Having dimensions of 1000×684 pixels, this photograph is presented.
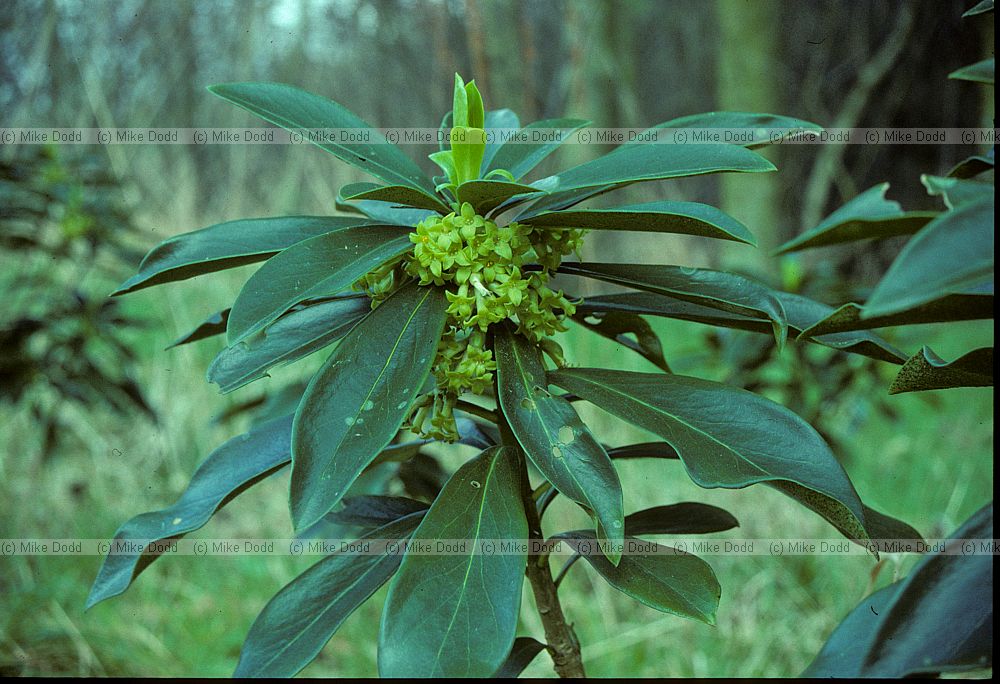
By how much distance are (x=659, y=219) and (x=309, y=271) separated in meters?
0.24

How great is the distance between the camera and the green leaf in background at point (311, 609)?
0.58 meters

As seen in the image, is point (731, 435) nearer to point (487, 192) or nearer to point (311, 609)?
point (487, 192)

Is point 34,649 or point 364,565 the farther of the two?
point 34,649

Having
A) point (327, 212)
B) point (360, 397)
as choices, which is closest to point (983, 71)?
point (360, 397)

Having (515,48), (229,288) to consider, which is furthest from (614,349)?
(229,288)

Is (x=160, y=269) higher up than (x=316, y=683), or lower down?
higher up

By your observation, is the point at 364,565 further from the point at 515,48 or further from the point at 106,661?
the point at 515,48

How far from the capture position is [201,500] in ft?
2.12

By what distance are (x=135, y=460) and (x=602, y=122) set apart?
2.00 meters

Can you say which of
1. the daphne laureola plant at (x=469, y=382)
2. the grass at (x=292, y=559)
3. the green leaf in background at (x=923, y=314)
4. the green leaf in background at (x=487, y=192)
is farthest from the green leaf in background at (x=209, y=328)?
the grass at (x=292, y=559)

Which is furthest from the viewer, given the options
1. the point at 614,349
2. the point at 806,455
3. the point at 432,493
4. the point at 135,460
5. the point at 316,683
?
the point at 614,349

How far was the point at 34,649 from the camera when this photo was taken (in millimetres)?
1683

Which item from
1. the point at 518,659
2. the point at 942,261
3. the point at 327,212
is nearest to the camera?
the point at 942,261

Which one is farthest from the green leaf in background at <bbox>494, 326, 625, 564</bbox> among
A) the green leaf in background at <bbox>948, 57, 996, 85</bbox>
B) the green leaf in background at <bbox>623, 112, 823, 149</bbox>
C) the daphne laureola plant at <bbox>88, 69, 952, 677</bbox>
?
the green leaf in background at <bbox>948, 57, 996, 85</bbox>
